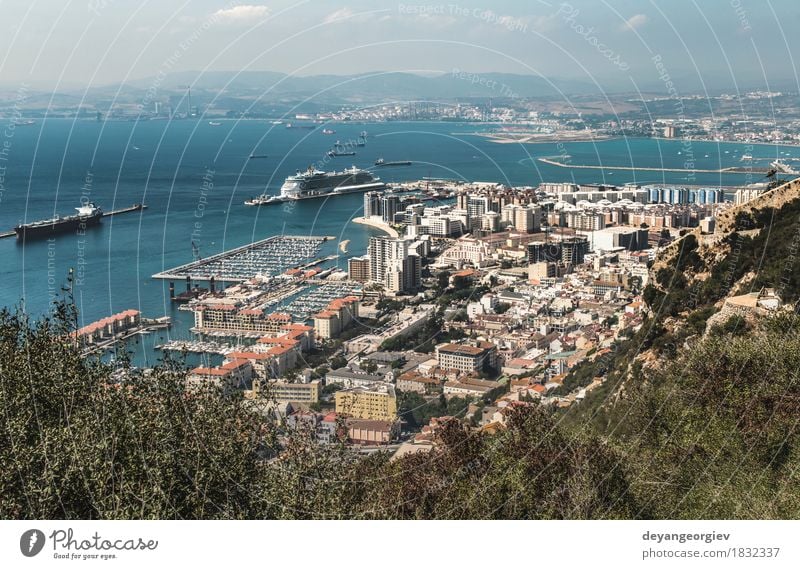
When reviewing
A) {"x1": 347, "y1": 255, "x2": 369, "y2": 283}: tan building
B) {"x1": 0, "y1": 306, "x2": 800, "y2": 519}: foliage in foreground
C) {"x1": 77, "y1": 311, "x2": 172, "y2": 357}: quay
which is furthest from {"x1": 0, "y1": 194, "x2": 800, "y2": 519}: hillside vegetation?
{"x1": 347, "y1": 255, "x2": 369, "y2": 283}: tan building

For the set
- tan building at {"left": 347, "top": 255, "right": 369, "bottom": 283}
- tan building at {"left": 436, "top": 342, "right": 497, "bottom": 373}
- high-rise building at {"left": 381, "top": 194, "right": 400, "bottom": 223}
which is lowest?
tan building at {"left": 436, "top": 342, "right": 497, "bottom": 373}

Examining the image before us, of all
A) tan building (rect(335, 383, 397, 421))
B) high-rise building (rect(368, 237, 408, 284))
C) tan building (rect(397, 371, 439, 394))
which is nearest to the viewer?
tan building (rect(335, 383, 397, 421))

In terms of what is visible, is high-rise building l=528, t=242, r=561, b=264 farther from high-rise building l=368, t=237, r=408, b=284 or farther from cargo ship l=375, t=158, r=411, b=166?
cargo ship l=375, t=158, r=411, b=166

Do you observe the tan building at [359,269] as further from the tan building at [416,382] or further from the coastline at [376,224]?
the coastline at [376,224]

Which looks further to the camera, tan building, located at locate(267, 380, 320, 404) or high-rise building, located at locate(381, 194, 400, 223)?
high-rise building, located at locate(381, 194, 400, 223)

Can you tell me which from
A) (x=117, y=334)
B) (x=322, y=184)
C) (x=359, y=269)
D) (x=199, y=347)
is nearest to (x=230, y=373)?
(x=199, y=347)

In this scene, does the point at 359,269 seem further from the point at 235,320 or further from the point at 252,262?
the point at 235,320
